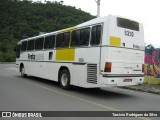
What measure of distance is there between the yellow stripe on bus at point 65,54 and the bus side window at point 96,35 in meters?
1.67

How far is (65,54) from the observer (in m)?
13.1

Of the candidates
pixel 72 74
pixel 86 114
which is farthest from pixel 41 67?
pixel 86 114

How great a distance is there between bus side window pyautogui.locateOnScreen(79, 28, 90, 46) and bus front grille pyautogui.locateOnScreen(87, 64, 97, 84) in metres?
1.14

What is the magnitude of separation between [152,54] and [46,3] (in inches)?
1988

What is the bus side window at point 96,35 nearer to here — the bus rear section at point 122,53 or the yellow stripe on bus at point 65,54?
the bus rear section at point 122,53

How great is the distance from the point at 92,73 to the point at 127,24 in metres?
2.74

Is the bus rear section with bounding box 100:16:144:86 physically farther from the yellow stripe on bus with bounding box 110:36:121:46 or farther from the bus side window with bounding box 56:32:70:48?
the bus side window with bounding box 56:32:70:48

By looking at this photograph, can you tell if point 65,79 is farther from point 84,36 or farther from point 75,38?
point 84,36

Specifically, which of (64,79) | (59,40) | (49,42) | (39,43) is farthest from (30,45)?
(64,79)

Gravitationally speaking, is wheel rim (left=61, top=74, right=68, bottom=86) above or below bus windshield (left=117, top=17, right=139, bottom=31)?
below

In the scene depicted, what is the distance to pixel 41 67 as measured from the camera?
16078 mm

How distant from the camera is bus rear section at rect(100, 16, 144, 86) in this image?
10.2 m

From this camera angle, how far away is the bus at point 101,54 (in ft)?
33.9

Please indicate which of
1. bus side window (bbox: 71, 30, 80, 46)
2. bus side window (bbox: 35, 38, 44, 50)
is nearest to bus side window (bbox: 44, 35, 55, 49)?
bus side window (bbox: 35, 38, 44, 50)
